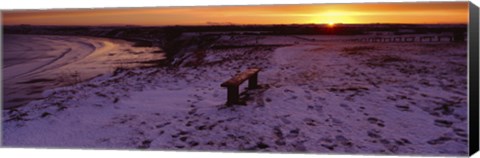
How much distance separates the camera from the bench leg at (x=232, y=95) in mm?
5879

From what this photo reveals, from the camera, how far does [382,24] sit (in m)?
5.76

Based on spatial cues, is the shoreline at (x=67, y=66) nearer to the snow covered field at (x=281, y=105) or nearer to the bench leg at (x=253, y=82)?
the snow covered field at (x=281, y=105)

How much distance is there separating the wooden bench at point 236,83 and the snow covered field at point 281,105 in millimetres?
123

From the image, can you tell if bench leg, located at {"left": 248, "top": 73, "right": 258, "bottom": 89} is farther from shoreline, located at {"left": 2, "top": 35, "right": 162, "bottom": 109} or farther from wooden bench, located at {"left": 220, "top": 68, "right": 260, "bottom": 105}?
shoreline, located at {"left": 2, "top": 35, "right": 162, "bottom": 109}

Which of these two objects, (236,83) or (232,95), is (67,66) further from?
(236,83)

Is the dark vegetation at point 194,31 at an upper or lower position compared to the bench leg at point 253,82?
upper

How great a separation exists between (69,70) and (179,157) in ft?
6.76

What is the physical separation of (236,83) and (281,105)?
0.56 meters

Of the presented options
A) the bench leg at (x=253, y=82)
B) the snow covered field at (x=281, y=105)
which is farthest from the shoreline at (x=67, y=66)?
the bench leg at (x=253, y=82)

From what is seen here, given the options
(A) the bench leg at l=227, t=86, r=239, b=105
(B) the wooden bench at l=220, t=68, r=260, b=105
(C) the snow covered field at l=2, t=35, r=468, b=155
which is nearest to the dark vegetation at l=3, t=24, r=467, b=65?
(C) the snow covered field at l=2, t=35, r=468, b=155

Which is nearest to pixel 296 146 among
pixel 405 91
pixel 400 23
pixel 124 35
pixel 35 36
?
pixel 405 91

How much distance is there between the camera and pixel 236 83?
5.71 m

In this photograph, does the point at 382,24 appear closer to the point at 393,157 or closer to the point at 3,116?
the point at 393,157

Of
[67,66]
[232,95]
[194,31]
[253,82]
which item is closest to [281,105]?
[232,95]
